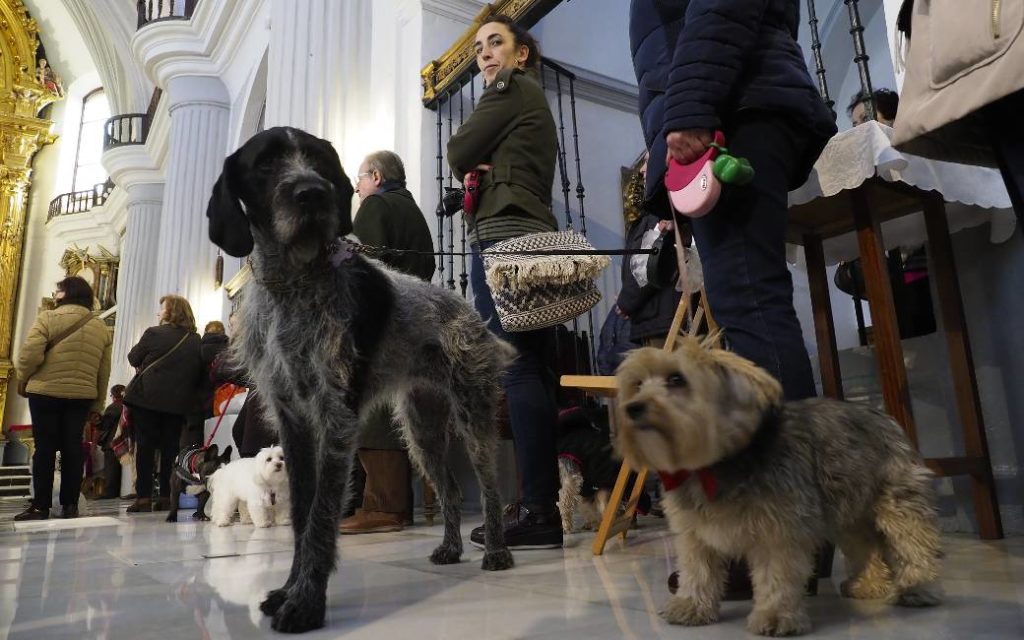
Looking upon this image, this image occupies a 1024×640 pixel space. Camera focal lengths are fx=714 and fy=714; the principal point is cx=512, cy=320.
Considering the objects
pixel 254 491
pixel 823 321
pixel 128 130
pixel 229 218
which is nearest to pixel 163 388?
pixel 254 491

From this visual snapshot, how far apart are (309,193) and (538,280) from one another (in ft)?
3.29

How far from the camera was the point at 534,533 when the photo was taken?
2.78 m

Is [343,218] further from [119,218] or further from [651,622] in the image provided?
[119,218]

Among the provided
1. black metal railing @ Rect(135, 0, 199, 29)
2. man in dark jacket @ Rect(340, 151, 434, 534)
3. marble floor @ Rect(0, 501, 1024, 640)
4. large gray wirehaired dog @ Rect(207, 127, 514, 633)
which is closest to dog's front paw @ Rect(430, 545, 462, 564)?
marble floor @ Rect(0, 501, 1024, 640)

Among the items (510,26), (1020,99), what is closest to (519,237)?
(510,26)

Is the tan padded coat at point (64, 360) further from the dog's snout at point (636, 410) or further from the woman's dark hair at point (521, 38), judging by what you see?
the dog's snout at point (636, 410)

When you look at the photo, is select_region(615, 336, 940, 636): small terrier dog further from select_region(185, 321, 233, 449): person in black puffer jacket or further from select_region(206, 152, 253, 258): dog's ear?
select_region(185, 321, 233, 449): person in black puffer jacket

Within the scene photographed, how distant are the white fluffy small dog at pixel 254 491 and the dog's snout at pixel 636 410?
3.39 m

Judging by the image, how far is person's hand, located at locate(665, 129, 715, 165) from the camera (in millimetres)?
1676

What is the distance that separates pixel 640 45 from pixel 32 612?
2.30m

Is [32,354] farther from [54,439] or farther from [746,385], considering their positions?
[746,385]

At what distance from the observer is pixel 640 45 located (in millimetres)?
2102

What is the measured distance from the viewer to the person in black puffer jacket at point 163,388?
6074 millimetres

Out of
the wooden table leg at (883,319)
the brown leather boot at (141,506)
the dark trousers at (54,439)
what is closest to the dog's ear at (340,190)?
the wooden table leg at (883,319)
